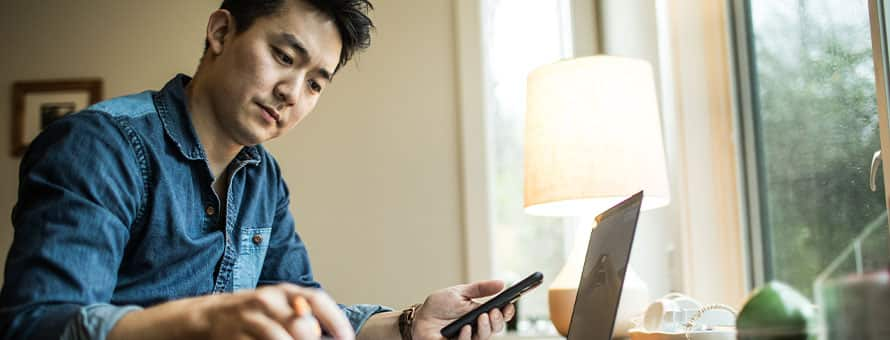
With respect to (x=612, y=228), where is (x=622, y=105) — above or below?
above

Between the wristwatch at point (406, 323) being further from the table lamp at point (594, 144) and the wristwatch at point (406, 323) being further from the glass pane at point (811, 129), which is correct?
the glass pane at point (811, 129)

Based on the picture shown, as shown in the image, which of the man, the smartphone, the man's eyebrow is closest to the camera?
the man

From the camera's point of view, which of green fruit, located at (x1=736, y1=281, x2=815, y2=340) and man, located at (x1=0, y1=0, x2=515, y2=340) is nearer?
green fruit, located at (x1=736, y1=281, x2=815, y2=340)

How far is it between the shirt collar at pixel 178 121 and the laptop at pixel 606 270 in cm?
66

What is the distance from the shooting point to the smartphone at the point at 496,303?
1244mm

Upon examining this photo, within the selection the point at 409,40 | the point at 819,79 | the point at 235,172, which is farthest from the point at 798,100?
the point at 409,40

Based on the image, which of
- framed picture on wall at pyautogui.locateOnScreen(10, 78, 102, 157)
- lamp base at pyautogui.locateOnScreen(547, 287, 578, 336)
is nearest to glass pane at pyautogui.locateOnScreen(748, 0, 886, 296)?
lamp base at pyautogui.locateOnScreen(547, 287, 578, 336)

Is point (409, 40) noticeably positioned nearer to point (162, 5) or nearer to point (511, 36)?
point (511, 36)

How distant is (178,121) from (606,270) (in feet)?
2.44

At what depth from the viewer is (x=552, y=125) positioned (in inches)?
66.2

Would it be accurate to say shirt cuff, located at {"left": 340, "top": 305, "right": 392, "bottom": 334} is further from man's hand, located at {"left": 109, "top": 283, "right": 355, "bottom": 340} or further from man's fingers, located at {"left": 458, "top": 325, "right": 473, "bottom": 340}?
man's hand, located at {"left": 109, "top": 283, "right": 355, "bottom": 340}

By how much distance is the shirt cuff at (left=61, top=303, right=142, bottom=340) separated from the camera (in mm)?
828

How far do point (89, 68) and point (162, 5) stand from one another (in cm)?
34

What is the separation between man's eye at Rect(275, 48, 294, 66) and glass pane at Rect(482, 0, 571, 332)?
1.30m
